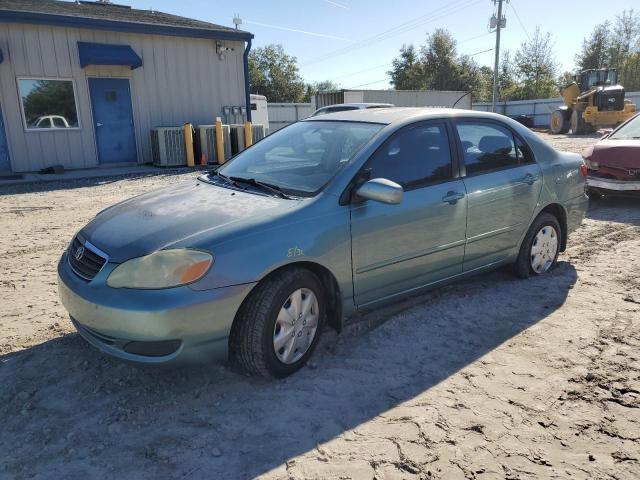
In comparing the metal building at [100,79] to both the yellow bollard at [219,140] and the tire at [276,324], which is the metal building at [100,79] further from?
the tire at [276,324]

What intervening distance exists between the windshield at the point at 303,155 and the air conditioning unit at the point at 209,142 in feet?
35.0

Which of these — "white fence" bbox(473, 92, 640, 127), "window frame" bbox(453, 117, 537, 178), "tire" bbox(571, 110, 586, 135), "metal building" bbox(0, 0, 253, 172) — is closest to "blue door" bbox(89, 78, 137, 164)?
"metal building" bbox(0, 0, 253, 172)

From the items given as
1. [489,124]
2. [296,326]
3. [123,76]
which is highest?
[123,76]

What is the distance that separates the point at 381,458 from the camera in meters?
2.48

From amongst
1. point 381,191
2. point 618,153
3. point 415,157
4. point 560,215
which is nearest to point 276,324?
point 381,191

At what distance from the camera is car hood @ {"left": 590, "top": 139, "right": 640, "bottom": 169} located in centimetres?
768

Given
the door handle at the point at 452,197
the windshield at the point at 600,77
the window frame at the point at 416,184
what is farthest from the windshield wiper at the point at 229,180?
the windshield at the point at 600,77

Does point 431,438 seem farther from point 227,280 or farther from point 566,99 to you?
point 566,99

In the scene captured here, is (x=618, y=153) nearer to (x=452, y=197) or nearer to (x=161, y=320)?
(x=452, y=197)

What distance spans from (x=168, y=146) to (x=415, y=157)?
453 inches

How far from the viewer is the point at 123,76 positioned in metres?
14.0

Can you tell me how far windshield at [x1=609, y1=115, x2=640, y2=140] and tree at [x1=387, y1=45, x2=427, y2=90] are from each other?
1917 inches

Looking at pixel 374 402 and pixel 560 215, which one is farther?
pixel 560 215

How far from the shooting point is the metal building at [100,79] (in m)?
12.5
